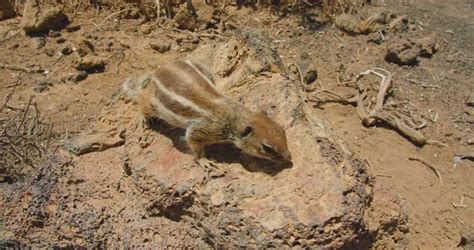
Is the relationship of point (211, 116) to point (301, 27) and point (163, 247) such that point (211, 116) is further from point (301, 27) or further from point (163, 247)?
point (301, 27)

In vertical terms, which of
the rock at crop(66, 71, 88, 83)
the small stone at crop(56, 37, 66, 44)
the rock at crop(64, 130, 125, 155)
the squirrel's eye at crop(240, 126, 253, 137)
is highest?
the squirrel's eye at crop(240, 126, 253, 137)

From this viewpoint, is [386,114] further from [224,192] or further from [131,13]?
[131,13]

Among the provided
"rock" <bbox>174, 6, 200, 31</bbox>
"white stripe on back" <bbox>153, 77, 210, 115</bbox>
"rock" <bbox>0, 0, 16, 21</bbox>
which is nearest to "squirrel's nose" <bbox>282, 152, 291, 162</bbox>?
"white stripe on back" <bbox>153, 77, 210, 115</bbox>

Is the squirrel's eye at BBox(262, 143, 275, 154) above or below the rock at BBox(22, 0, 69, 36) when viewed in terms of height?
above

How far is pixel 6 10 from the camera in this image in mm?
7816

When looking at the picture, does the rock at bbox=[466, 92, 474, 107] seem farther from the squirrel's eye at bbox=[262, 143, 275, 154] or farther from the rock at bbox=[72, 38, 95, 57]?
the rock at bbox=[72, 38, 95, 57]

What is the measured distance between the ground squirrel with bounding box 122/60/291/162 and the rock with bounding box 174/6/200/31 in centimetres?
359

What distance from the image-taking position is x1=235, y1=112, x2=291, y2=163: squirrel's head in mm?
3439

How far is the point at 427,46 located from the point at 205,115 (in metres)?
4.58

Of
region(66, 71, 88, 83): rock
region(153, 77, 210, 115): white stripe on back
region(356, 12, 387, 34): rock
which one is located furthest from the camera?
region(356, 12, 387, 34): rock

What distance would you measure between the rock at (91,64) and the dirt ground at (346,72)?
0.05m

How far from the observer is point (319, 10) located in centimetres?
820

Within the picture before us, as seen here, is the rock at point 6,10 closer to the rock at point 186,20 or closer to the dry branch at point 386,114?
the rock at point 186,20

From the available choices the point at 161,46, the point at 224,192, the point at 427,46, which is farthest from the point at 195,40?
the point at 224,192
